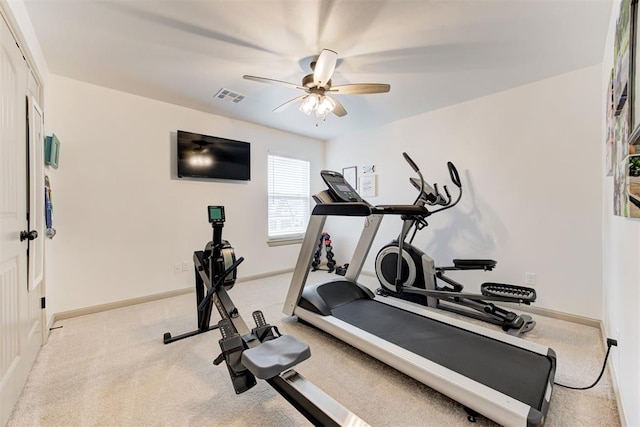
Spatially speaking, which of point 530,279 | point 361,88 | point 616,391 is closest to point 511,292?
point 530,279

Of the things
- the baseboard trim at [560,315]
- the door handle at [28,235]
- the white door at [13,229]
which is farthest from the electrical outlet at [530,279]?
the door handle at [28,235]

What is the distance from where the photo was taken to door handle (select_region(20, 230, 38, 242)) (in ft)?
5.49

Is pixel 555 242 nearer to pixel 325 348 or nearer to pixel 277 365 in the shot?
pixel 325 348

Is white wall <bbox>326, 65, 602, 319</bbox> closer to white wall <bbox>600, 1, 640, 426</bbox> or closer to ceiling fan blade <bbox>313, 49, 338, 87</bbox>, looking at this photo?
white wall <bbox>600, 1, 640, 426</bbox>

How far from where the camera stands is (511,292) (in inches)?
98.0

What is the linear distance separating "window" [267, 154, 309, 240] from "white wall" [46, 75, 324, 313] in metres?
0.70

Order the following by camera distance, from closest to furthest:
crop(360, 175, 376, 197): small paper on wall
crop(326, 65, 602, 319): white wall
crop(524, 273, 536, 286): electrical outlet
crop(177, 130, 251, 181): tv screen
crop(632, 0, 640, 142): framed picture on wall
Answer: crop(632, 0, 640, 142): framed picture on wall < crop(326, 65, 602, 319): white wall < crop(524, 273, 536, 286): electrical outlet < crop(177, 130, 251, 181): tv screen < crop(360, 175, 376, 197): small paper on wall

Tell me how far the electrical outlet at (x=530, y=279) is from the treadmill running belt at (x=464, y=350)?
1.34m

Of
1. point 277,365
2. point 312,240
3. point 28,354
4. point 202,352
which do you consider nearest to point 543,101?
point 312,240

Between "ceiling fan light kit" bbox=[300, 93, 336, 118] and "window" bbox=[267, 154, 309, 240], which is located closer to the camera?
"ceiling fan light kit" bbox=[300, 93, 336, 118]

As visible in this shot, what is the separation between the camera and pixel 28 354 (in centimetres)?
178

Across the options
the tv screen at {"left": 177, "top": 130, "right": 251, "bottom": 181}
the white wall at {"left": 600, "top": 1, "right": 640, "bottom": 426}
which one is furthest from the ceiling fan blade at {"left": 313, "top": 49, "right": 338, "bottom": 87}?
the tv screen at {"left": 177, "top": 130, "right": 251, "bottom": 181}

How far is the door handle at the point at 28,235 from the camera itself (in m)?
1.67

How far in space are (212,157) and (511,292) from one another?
375 centimetres
